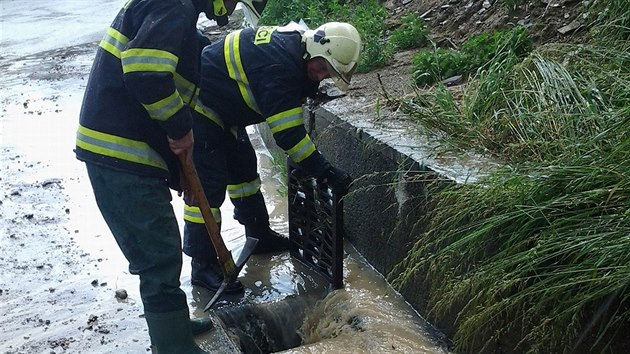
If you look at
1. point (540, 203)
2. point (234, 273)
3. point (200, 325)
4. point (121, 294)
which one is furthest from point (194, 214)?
point (540, 203)

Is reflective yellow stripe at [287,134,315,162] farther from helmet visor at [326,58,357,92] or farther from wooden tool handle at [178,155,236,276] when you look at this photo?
wooden tool handle at [178,155,236,276]

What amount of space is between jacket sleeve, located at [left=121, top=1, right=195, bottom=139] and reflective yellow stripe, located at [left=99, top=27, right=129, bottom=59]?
159mm

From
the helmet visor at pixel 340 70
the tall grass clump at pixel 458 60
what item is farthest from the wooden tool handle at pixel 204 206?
the tall grass clump at pixel 458 60

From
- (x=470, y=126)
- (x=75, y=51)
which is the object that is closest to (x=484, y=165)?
(x=470, y=126)

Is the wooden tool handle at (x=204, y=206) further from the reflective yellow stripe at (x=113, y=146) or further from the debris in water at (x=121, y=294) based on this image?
the debris in water at (x=121, y=294)

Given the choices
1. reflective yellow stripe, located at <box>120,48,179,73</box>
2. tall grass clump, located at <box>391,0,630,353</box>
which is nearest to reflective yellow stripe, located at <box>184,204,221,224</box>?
A: tall grass clump, located at <box>391,0,630,353</box>

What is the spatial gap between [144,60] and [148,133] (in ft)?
1.38

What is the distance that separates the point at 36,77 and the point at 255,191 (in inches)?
254

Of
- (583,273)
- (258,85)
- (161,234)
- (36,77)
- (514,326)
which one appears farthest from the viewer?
(36,77)

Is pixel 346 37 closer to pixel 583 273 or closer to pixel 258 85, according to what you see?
pixel 258 85

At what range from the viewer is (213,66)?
170 inches

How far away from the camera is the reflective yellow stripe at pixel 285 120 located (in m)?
3.94

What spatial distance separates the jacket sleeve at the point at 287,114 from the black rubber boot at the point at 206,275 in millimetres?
895

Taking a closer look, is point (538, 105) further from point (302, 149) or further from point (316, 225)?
point (316, 225)
